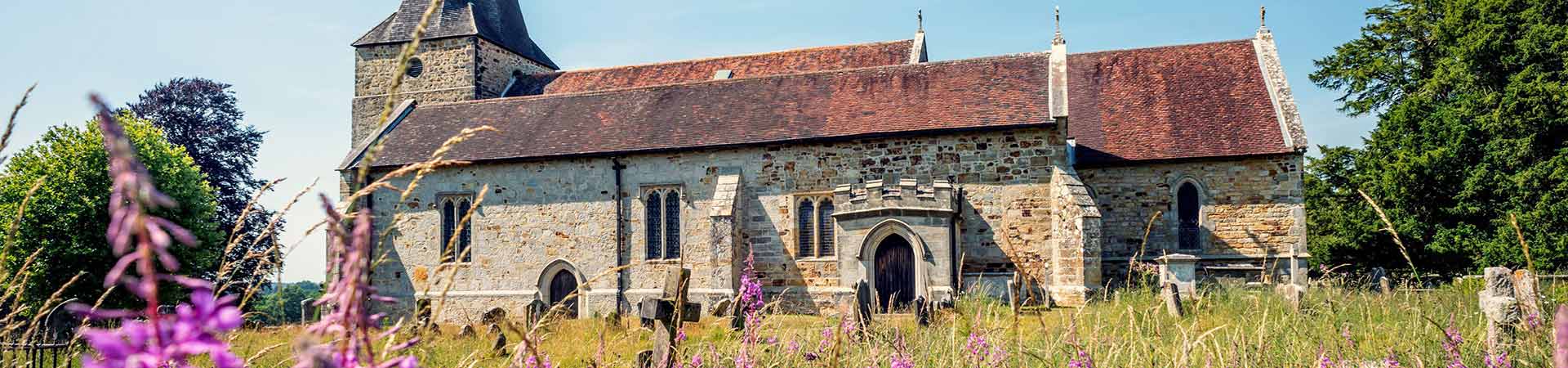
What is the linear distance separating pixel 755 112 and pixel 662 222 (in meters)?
3.32

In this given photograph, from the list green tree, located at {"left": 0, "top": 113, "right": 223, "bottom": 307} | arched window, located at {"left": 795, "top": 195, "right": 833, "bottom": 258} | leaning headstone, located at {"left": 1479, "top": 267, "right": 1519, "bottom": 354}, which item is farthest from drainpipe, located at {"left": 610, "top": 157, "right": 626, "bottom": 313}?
leaning headstone, located at {"left": 1479, "top": 267, "right": 1519, "bottom": 354}

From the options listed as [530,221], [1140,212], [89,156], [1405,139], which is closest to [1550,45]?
[1405,139]

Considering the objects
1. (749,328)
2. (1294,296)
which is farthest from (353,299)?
(1294,296)

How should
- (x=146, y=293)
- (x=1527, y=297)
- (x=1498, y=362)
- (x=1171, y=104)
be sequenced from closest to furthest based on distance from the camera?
(x=146, y=293) → (x=1498, y=362) → (x=1527, y=297) → (x=1171, y=104)

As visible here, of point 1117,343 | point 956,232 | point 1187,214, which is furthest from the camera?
point 1187,214

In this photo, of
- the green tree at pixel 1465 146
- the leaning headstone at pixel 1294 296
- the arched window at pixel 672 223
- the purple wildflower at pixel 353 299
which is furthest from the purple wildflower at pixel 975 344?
the green tree at pixel 1465 146

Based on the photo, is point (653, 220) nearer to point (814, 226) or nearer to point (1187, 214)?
point (814, 226)

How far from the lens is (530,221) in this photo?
2419cm

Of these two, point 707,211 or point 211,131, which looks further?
point 211,131

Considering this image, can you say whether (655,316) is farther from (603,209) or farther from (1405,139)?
(1405,139)

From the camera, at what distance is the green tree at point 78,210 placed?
22719 millimetres

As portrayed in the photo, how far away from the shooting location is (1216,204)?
878 inches

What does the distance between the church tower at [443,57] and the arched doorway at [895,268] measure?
15.7 meters

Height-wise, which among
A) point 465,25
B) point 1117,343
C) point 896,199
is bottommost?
point 1117,343
